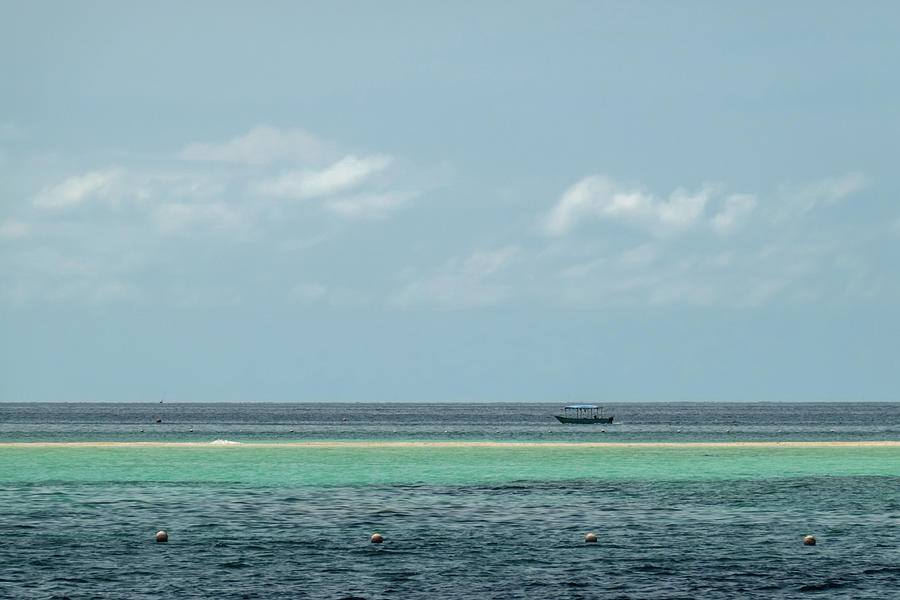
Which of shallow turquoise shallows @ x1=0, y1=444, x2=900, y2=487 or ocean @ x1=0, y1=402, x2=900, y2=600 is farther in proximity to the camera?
shallow turquoise shallows @ x1=0, y1=444, x2=900, y2=487

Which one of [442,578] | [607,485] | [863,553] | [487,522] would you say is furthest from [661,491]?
[442,578]

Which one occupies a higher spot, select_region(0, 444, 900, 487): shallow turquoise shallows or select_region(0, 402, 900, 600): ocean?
select_region(0, 444, 900, 487): shallow turquoise shallows

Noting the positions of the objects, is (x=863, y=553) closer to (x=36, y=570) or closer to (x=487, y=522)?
(x=487, y=522)

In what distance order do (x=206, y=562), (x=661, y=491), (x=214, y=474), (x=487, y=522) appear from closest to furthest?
(x=206, y=562)
(x=487, y=522)
(x=661, y=491)
(x=214, y=474)

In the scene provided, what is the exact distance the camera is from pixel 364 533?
3897cm

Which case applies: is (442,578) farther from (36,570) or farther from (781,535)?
(781,535)

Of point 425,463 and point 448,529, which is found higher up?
point 425,463

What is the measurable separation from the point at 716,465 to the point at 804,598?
149ft

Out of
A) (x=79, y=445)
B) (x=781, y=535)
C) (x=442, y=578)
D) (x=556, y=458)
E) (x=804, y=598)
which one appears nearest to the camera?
(x=804, y=598)

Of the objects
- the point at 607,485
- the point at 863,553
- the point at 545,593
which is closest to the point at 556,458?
the point at 607,485

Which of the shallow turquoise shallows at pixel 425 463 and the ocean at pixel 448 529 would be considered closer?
the ocean at pixel 448 529

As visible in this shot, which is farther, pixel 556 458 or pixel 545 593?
pixel 556 458

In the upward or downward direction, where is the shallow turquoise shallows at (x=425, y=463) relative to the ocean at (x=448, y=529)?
upward

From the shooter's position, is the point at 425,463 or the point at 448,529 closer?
the point at 448,529
